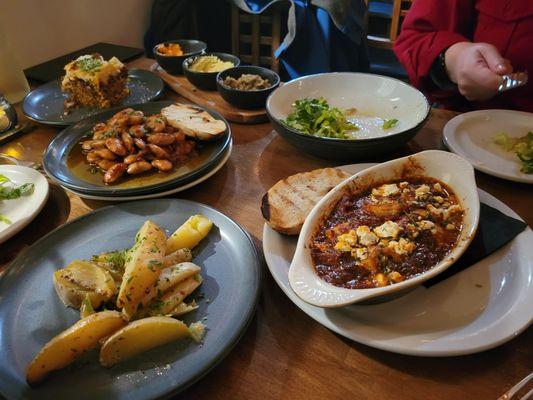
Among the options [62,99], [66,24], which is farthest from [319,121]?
[66,24]

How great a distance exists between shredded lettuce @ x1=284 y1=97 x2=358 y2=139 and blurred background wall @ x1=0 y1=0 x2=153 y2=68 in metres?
2.07

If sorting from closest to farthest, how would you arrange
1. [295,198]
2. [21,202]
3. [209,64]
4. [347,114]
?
[295,198]
[21,202]
[347,114]
[209,64]

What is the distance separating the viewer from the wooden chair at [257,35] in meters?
3.62

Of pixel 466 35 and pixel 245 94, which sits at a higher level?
pixel 466 35

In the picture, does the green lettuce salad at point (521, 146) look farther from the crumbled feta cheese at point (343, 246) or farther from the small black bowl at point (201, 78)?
the small black bowl at point (201, 78)

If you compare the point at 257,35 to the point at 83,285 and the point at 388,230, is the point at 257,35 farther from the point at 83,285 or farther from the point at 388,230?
the point at 83,285

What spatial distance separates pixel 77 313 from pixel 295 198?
72 cm

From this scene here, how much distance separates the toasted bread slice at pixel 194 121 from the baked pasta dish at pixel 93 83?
1.73ft

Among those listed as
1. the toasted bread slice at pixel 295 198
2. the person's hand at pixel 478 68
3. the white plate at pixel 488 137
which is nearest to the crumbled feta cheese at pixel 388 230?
the toasted bread slice at pixel 295 198

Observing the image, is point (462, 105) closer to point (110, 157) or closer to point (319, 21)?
point (319, 21)

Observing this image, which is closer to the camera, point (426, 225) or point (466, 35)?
point (426, 225)

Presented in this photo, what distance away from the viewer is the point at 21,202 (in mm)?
1405

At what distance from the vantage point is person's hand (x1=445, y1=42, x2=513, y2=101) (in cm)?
171

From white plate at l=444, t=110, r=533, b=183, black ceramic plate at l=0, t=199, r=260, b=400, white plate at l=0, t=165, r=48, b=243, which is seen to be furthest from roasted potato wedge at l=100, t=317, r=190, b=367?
white plate at l=444, t=110, r=533, b=183
